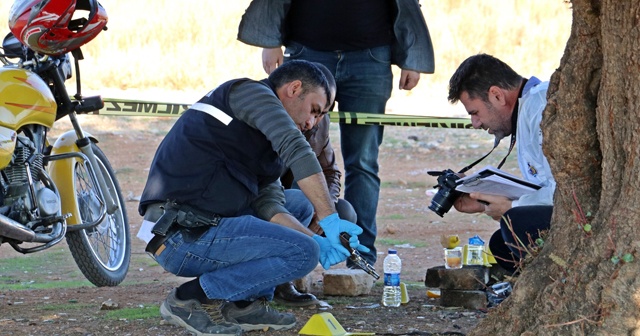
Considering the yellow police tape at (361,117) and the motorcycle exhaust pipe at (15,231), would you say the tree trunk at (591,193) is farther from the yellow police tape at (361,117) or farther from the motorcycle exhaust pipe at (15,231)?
the motorcycle exhaust pipe at (15,231)

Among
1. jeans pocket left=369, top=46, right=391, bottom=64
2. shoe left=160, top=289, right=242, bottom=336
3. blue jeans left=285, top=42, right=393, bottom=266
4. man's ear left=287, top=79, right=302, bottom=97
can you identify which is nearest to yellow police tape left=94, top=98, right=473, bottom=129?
blue jeans left=285, top=42, right=393, bottom=266

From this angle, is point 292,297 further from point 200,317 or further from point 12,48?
point 12,48

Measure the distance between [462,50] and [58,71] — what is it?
14.4 metres

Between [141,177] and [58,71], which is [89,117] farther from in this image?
[58,71]

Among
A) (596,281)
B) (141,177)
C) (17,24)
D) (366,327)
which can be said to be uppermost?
(17,24)

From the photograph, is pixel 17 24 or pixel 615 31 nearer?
pixel 615 31

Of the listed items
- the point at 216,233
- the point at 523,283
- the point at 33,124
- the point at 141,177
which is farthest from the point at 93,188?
the point at 141,177

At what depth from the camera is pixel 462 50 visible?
64.5 ft

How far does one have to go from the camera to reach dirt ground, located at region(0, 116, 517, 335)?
4.88m

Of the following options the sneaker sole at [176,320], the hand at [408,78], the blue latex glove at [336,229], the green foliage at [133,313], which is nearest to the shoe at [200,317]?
the sneaker sole at [176,320]

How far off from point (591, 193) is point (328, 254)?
1.30 metres

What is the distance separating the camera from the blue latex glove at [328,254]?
4562 millimetres

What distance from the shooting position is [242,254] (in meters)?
4.50

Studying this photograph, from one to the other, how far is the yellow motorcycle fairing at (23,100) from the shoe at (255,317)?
162 cm
